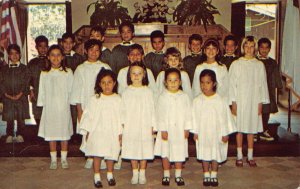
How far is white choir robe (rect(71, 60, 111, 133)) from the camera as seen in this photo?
5438mm

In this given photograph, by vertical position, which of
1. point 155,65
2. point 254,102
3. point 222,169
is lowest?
point 222,169

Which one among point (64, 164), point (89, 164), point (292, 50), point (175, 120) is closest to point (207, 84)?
point (175, 120)

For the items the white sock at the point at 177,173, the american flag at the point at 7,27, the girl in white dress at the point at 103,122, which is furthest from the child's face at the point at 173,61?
the american flag at the point at 7,27

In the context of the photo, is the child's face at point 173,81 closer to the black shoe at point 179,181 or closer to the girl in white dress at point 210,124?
the girl in white dress at point 210,124

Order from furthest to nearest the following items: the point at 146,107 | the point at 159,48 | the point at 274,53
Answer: the point at 274,53
the point at 159,48
the point at 146,107

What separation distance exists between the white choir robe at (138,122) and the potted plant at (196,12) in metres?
3.62

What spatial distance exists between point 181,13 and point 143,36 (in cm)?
77

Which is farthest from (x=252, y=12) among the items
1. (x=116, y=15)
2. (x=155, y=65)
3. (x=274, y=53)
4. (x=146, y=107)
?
(x=146, y=107)

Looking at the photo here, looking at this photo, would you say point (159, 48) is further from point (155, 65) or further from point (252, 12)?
point (252, 12)

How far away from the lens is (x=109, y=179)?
195 inches

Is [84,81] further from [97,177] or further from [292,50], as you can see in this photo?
[292,50]

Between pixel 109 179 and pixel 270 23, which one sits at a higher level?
pixel 270 23

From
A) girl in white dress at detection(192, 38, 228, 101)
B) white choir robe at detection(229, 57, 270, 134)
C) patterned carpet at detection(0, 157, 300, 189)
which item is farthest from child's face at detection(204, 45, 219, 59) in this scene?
patterned carpet at detection(0, 157, 300, 189)

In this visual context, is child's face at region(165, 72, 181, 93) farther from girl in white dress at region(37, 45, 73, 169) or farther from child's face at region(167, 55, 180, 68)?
girl in white dress at region(37, 45, 73, 169)
